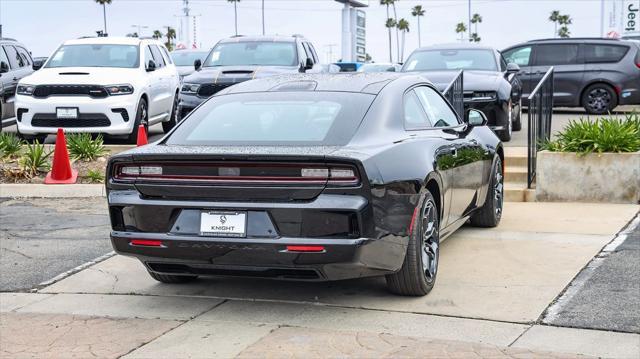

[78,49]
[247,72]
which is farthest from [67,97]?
[247,72]

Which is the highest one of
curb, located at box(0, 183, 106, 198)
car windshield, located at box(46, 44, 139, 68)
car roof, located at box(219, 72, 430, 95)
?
car windshield, located at box(46, 44, 139, 68)

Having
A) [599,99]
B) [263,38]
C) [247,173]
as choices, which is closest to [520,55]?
[599,99]

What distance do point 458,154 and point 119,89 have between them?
872 cm

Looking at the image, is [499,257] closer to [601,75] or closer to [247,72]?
[247,72]

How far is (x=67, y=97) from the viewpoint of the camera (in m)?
14.8

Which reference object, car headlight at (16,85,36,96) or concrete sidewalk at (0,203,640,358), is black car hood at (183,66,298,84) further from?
concrete sidewalk at (0,203,640,358)

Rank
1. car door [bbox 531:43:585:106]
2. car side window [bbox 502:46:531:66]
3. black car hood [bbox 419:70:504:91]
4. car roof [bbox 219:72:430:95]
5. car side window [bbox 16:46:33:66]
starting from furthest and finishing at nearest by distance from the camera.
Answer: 1. car side window [bbox 502:46:531:66]
2. car door [bbox 531:43:585:106]
3. car side window [bbox 16:46:33:66]
4. black car hood [bbox 419:70:504:91]
5. car roof [bbox 219:72:430:95]

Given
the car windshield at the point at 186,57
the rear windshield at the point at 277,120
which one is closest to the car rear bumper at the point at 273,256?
the rear windshield at the point at 277,120

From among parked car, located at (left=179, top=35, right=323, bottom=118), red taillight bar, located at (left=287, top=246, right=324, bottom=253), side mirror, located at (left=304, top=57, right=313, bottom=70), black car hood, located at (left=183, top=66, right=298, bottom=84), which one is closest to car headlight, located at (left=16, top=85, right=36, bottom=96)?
parked car, located at (left=179, top=35, right=323, bottom=118)

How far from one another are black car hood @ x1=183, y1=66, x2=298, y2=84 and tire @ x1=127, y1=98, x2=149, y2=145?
0.87 meters

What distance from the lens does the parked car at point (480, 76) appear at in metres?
14.2

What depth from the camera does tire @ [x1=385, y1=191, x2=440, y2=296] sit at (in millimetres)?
6152

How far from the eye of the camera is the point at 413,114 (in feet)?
23.1

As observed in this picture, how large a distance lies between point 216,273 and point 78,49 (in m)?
11.2
